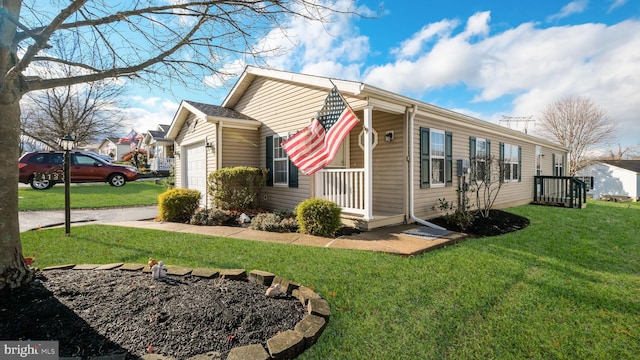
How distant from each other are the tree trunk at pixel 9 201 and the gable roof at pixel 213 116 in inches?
228

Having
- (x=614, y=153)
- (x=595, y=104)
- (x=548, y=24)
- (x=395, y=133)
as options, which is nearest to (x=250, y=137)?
(x=395, y=133)

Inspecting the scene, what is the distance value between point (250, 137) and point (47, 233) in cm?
537

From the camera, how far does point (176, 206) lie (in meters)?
7.38

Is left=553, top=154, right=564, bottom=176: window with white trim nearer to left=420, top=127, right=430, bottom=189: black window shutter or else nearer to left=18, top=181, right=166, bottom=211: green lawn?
left=420, top=127, right=430, bottom=189: black window shutter

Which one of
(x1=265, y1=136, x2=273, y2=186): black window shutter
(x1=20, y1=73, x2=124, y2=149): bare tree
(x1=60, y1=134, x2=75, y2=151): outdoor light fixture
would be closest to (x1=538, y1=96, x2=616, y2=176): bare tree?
(x1=265, y1=136, x2=273, y2=186): black window shutter

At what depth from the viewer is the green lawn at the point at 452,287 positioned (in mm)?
2172

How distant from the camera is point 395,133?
719 cm

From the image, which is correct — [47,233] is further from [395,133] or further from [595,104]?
[595,104]

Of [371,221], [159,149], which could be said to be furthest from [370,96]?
[159,149]

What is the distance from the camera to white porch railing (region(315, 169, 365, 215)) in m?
6.24

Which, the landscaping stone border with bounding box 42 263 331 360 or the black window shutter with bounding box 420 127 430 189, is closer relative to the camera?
the landscaping stone border with bounding box 42 263 331 360

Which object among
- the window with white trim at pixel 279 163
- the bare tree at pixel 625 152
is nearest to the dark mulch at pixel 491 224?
the window with white trim at pixel 279 163

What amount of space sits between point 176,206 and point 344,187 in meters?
4.37

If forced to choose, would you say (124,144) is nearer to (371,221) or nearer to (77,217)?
(77,217)
